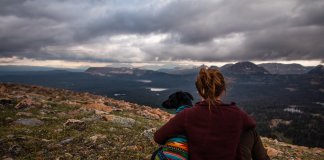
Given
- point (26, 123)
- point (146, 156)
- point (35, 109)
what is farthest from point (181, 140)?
point (35, 109)

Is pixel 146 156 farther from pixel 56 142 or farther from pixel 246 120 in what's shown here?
pixel 246 120

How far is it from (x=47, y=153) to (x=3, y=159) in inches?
72.5

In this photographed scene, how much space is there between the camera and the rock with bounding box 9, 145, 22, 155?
42.2 ft

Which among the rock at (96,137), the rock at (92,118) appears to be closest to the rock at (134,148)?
the rock at (96,137)

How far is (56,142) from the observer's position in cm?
1459

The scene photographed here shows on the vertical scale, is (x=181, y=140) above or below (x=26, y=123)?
above

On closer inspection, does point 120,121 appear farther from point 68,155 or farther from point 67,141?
point 68,155

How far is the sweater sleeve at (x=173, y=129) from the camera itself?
5.07 metres

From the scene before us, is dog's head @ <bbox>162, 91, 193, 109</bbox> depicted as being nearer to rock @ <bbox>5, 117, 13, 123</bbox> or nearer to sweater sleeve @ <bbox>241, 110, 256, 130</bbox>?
sweater sleeve @ <bbox>241, 110, 256, 130</bbox>

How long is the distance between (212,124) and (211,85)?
72cm

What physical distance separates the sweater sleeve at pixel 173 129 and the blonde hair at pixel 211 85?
0.54 meters

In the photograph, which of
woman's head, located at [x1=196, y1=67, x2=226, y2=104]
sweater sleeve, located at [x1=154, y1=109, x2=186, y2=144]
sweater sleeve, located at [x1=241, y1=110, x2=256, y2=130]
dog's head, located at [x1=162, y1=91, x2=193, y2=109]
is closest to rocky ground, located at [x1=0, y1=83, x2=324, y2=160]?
dog's head, located at [x1=162, y1=91, x2=193, y2=109]

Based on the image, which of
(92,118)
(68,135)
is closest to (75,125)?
(68,135)

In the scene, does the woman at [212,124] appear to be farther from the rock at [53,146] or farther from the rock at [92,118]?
the rock at [92,118]
